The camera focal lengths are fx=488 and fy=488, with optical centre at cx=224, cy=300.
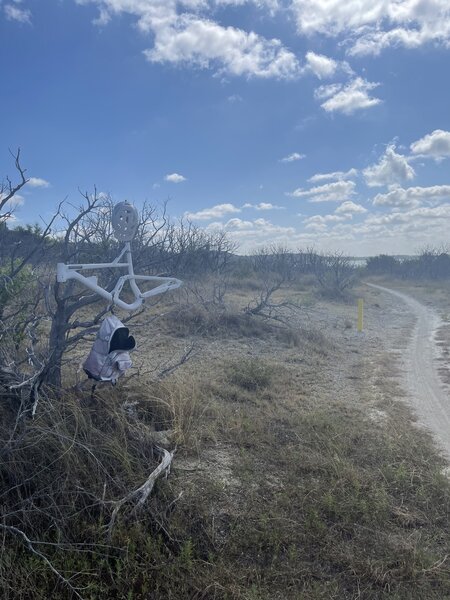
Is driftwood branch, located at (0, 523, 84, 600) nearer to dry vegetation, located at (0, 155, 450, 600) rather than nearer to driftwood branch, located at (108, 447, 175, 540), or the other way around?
dry vegetation, located at (0, 155, 450, 600)

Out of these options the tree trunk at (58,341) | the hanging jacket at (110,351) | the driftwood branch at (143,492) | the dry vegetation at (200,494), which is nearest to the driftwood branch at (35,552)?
the dry vegetation at (200,494)

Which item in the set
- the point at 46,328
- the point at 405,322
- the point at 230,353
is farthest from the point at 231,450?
the point at 405,322

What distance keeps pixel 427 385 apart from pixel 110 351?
259 inches

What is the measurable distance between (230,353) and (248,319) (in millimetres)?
3007

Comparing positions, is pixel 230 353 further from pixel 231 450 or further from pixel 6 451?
pixel 6 451

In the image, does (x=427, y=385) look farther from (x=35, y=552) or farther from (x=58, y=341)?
(x=35, y=552)

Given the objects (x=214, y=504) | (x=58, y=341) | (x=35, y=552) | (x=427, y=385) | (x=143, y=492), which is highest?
(x=58, y=341)

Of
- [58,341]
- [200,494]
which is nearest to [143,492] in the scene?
[200,494]

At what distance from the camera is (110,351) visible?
3.90 m

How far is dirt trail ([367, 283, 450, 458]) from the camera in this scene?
252 inches

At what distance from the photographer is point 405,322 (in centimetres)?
1866

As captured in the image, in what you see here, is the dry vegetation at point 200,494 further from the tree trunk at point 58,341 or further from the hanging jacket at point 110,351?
the hanging jacket at point 110,351

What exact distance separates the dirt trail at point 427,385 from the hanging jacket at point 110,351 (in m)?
3.71

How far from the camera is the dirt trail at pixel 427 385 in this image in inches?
252
